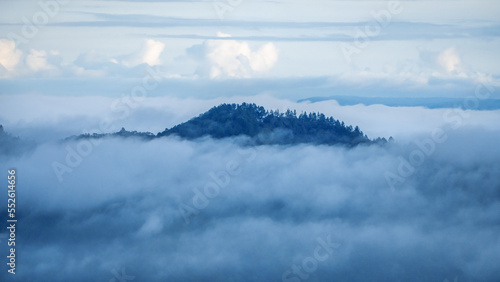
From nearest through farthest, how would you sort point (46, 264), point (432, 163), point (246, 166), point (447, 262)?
1. point (46, 264)
2. point (447, 262)
3. point (432, 163)
4. point (246, 166)

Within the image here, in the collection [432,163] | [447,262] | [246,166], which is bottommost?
[447,262]

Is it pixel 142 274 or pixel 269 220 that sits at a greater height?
pixel 269 220

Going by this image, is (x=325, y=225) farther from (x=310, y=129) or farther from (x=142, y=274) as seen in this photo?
(x=142, y=274)

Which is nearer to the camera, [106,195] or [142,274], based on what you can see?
[142,274]

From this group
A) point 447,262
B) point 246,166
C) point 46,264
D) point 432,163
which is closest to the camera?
point 46,264

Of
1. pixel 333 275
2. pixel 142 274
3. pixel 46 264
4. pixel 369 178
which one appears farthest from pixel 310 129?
pixel 46 264
